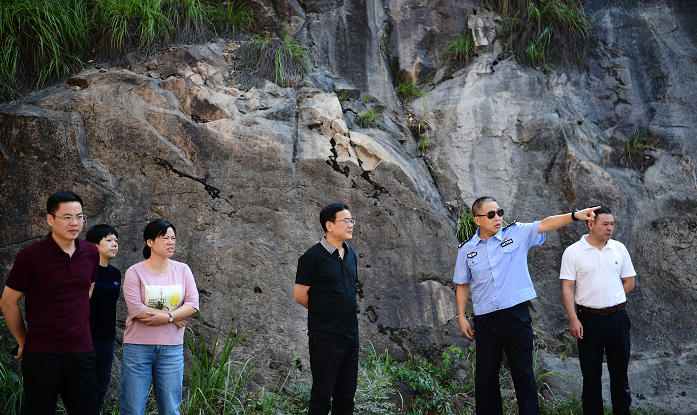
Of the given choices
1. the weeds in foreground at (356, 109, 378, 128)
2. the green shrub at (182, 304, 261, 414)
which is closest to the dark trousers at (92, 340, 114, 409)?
the green shrub at (182, 304, 261, 414)

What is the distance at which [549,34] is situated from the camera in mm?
6902

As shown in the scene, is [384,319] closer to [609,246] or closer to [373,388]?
[373,388]

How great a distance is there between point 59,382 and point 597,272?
3891 mm

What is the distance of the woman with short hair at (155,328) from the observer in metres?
3.06

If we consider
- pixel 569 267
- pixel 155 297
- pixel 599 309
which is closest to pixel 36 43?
pixel 155 297

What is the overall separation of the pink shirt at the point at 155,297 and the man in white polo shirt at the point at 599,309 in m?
2.97

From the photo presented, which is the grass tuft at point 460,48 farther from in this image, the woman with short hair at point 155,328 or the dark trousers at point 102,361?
the dark trousers at point 102,361

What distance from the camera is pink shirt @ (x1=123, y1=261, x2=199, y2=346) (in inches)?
122

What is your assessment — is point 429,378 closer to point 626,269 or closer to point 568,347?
point 568,347

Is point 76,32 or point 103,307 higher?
point 76,32

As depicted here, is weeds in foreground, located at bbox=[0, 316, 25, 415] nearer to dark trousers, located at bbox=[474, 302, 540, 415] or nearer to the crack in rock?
the crack in rock

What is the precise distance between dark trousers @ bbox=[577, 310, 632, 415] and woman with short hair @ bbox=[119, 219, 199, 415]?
304cm

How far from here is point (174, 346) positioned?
3199mm

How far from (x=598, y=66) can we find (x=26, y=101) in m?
7.20
